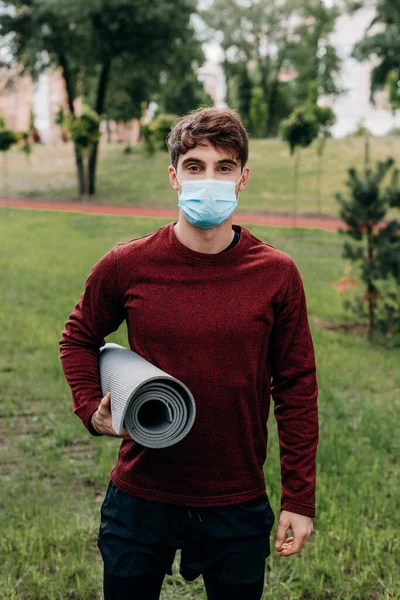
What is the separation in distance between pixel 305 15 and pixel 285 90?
22.1ft

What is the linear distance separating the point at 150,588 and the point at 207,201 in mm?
1084

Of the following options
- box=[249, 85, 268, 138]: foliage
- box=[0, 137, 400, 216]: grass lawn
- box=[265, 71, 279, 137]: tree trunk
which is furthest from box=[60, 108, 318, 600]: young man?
box=[265, 71, 279, 137]: tree trunk

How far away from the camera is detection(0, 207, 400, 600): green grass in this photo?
3.66m

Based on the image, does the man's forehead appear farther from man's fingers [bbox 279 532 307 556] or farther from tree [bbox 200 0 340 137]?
tree [bbox 200 0 340 137]

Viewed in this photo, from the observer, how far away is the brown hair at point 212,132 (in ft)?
7.09

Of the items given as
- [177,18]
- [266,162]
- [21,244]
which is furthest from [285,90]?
[21,244]

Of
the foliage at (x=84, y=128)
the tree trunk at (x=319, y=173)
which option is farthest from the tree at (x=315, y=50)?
the foliage at (x=84, y=128)

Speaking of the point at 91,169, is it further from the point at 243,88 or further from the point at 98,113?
the point at 243,88

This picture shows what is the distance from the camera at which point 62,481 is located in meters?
4.95

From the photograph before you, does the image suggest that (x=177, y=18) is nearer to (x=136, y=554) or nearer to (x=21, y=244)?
(x=21, y=244)

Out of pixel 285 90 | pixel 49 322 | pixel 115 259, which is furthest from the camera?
pixel 285 90

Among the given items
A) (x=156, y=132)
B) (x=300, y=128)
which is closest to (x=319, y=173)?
(x=156, y=132)

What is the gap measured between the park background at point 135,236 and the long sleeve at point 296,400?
4.92 feet

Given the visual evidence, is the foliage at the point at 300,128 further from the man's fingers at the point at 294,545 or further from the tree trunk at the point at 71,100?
the man's fingers at the point at 294,545
